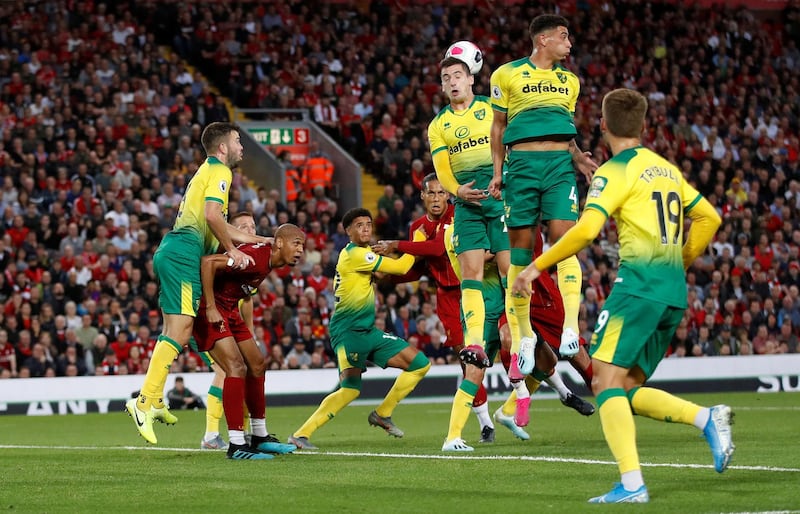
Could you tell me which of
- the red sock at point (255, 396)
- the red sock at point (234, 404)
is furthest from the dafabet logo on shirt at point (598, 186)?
the red sock at point (255, 396)

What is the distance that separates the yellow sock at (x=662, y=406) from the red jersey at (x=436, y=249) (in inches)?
228

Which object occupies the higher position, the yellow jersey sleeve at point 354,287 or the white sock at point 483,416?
the yellow jersey sleeve at point 354,287

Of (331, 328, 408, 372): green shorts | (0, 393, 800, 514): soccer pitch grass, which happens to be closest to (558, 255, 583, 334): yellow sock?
(0, 393, 800, 514): soccer pitch grass

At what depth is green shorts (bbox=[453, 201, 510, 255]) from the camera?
39.2 ft

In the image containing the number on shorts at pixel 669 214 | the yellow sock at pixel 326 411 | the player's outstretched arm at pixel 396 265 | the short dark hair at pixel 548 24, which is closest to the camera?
the number on shorts at pixel 669 214

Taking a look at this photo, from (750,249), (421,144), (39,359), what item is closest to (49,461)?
(39,359)

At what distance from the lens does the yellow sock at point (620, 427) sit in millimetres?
7422

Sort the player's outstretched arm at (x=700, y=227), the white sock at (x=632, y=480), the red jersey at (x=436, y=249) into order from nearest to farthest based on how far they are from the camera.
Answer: the white sock at (x=632, y=480)
the player's outstretched arm at (x=700, y=227)
the red jersey at (x=436, y=249)

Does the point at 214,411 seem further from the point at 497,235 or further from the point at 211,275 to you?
the point at 497,235

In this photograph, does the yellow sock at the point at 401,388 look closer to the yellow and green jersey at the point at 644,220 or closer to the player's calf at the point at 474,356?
the player's calf at the point at 474,356

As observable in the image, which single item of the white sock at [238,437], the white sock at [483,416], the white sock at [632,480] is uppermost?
the white sock at [632,480]

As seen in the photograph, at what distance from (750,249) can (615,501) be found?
2282 centimetres

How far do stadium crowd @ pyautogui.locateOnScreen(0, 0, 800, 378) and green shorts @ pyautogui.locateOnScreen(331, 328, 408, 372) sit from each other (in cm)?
949

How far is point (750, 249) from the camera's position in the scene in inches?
1147
